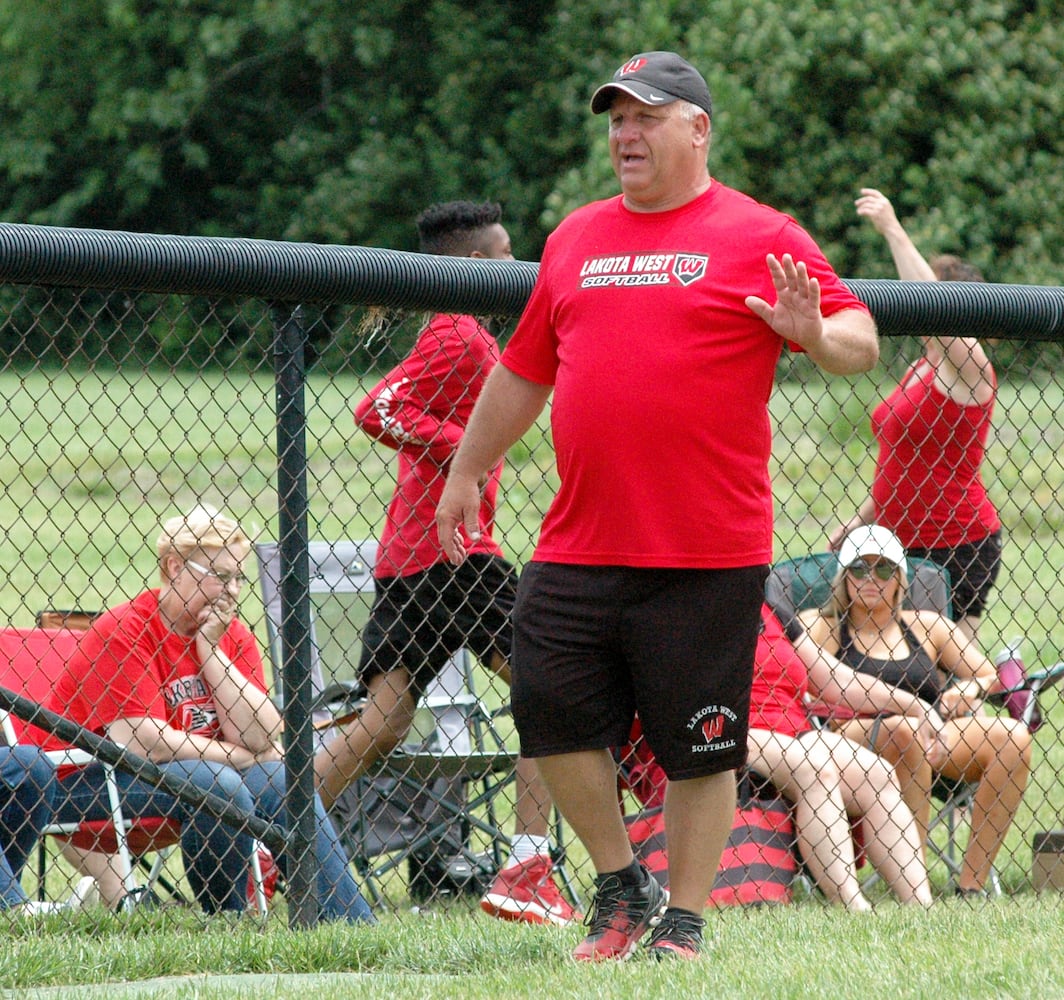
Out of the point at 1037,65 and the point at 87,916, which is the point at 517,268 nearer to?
the point at 87,916

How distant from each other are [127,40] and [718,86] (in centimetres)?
1313

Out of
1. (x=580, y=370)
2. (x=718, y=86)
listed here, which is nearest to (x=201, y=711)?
(x=580, y=370)

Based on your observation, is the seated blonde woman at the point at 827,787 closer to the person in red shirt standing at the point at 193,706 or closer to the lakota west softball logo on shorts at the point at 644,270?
the person in red shirt standing at the point at 193,706

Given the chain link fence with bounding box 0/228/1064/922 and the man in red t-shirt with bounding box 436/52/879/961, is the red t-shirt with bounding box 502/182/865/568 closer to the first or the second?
the man in red t-shirt with bounding box 436/52/879/961

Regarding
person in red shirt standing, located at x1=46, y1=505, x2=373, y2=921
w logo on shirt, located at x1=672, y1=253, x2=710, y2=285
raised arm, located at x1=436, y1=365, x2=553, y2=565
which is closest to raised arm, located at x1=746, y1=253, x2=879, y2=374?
w logo on shirt, located at x1=672, y1=253, x2=710, y2=285

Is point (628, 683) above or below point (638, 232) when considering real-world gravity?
below

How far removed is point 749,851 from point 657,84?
2338mm

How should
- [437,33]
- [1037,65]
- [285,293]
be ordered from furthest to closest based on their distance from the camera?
[437,33], [1037,65], [285,293]

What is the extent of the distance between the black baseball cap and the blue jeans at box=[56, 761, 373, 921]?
1.78m

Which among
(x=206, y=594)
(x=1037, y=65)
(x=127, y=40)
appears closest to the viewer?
(x=206, y=594)

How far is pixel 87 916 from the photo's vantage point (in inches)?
148

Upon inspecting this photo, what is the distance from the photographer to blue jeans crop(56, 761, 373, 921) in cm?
388

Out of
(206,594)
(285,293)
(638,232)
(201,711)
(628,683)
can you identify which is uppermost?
(638,232)

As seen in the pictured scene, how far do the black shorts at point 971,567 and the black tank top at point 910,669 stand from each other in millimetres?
232
